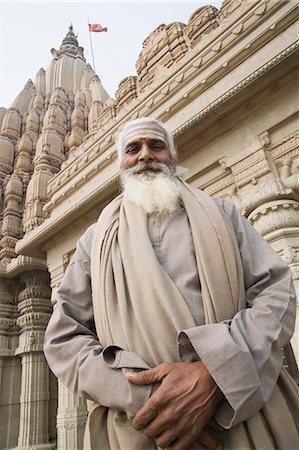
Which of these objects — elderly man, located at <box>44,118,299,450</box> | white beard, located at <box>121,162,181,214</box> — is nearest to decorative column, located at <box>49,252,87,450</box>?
elderly man, located at <box>44,118,299,450</box>

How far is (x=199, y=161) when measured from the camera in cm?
230

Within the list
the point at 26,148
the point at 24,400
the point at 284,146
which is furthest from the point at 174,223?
the point at 26,148

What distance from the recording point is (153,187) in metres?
1.00

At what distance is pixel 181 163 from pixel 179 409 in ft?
6.72

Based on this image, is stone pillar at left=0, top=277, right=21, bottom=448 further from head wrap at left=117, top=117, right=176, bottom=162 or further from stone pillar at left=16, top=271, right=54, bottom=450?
head wrap at left=117, top=117, right=176, bottom=162

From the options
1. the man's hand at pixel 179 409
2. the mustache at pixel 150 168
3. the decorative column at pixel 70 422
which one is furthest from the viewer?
the decorative column at pixel 70 422

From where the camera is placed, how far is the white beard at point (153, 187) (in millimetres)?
975

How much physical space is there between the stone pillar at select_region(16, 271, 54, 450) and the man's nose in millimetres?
3674

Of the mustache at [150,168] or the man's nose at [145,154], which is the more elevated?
the man's nose at [145,154]

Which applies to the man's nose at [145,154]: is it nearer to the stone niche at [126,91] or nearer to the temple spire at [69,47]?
the stone niche at [126,91]

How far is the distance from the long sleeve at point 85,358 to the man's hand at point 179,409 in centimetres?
4

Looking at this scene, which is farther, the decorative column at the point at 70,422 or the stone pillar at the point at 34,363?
the stone pillar at the point at 34,363

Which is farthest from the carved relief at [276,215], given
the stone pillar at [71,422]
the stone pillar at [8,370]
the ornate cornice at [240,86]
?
the stone pillar at [8,370]

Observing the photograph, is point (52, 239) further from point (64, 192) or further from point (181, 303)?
point (181, 303)
